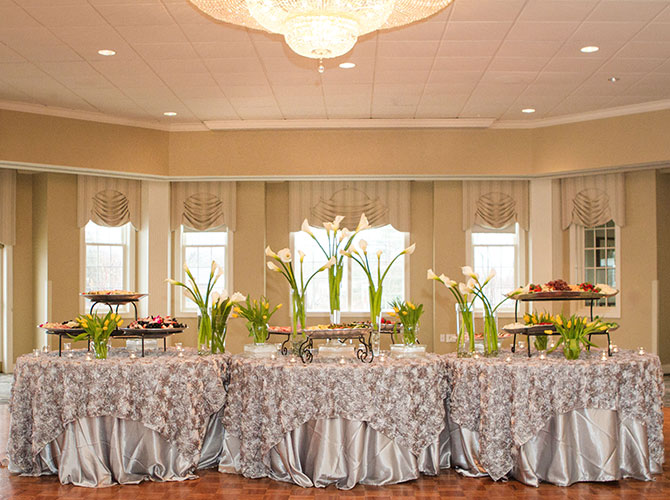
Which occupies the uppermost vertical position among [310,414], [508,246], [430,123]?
[430,123]

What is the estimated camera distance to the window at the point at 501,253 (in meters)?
10.3

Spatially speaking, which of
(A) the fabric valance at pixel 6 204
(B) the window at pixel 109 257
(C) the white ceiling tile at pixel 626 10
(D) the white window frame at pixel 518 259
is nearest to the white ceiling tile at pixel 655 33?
(C) the white ceiling tile at pixel 626 10

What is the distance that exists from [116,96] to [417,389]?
5.28m

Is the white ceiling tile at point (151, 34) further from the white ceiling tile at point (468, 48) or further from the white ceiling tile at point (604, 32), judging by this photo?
the white ceiling tile at point (604, 32)

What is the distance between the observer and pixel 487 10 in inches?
220

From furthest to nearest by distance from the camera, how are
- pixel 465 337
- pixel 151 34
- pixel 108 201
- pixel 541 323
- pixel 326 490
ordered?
pixel 108 201, pixel 151 34, pixel 541 323, pixel 465 337, pixel 326 490

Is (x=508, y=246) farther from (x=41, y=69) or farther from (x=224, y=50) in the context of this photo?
(x=41, y=69)

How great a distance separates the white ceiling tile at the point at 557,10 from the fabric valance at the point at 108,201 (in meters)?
6.17

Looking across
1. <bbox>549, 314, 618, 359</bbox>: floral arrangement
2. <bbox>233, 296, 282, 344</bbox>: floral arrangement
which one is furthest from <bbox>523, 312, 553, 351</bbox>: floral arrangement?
<bbox>233, 296, 282, 344</bbox>: floral arrangement

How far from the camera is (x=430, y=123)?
9391mm

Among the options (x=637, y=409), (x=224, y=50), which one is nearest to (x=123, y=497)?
(x=637, y=409)

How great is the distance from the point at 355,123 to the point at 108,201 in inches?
141

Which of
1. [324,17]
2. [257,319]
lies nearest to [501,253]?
[257,319]

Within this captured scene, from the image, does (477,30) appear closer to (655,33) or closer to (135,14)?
(655,33)
